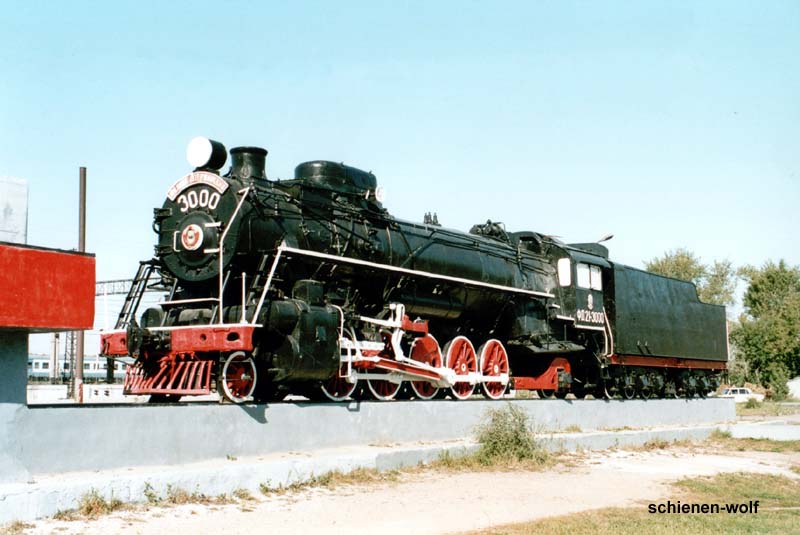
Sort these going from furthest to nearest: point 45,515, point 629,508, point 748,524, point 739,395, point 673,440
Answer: point 739,395
point 673,440
point 629,508
point 748,524
point 45,515

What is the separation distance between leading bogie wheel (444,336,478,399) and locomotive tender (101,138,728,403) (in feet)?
0.11

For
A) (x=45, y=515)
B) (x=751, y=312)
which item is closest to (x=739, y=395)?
(x=751, y=312)

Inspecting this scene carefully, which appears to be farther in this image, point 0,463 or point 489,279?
point 489,279

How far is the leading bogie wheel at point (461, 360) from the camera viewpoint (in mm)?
16269

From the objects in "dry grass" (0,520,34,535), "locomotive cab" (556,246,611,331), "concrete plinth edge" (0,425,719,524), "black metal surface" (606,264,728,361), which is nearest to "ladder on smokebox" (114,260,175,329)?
"concrete plinth edge" (0,425,719,524)

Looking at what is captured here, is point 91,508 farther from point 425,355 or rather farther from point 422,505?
point 425,355

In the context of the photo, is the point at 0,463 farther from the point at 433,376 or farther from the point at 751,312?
the point at 751,312

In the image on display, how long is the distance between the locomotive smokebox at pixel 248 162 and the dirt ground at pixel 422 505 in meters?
5.34

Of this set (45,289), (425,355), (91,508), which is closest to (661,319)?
(425,355)

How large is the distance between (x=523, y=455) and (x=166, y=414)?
6145mm

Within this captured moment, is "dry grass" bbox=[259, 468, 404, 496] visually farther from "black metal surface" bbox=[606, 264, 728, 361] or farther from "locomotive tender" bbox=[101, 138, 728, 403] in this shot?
"black metal surface" bbox=[606, 264, 728, 361]

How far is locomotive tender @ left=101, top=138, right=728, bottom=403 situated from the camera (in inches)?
473

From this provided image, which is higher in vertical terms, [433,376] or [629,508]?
[433,376]

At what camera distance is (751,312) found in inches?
2509
